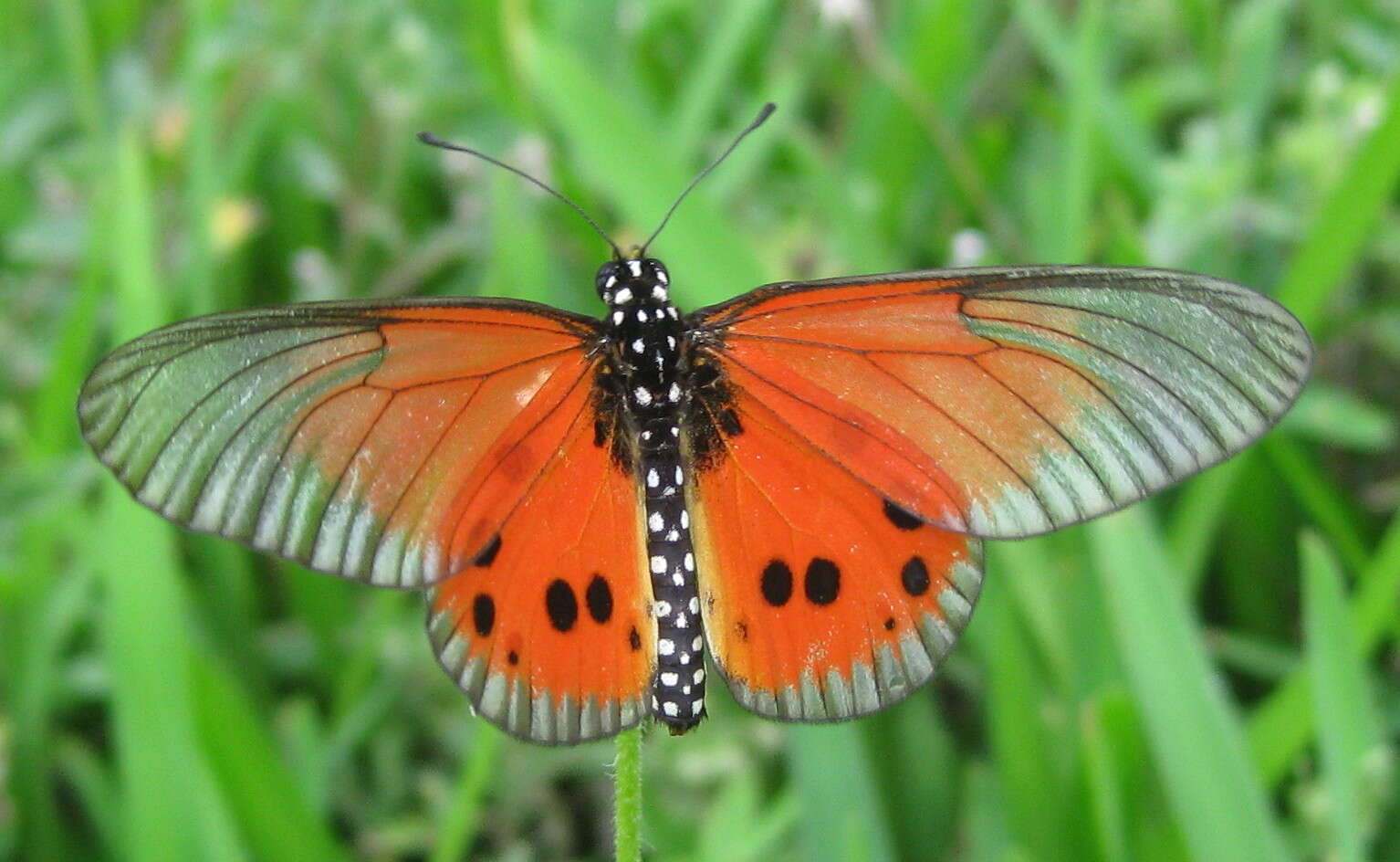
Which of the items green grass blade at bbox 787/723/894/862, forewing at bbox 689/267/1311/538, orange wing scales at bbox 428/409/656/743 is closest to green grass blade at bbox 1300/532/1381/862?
forewing at bbox 689/267/1311/538

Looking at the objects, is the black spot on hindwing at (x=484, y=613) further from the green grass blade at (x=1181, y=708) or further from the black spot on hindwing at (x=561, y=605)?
the green grass blade at (x=1181, y=708)

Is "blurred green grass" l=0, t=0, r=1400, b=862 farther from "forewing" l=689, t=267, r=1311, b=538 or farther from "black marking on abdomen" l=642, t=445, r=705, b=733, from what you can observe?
"forewing" l=689, t=267, r=1311, b=538

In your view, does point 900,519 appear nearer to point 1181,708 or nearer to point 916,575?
point 916,575

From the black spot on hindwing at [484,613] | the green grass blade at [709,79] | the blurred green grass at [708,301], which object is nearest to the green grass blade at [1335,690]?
the blurred green grass at [708,301]

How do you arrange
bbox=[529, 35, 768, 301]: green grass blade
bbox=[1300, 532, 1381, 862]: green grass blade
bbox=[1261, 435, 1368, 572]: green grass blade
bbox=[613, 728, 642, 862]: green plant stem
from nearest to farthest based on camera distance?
bbox=[613, 728, 642, 862]: green plant stem → bbox=[1300, 532, 1381, 862]: green grass blade → bbox=[529, 35, 768, 301]: green grass blade → bbox=[1261, 435, 1368, 572]: green grass blade

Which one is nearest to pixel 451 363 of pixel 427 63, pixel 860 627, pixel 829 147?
pixel 860 627

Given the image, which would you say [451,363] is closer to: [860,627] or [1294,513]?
[860,627]
